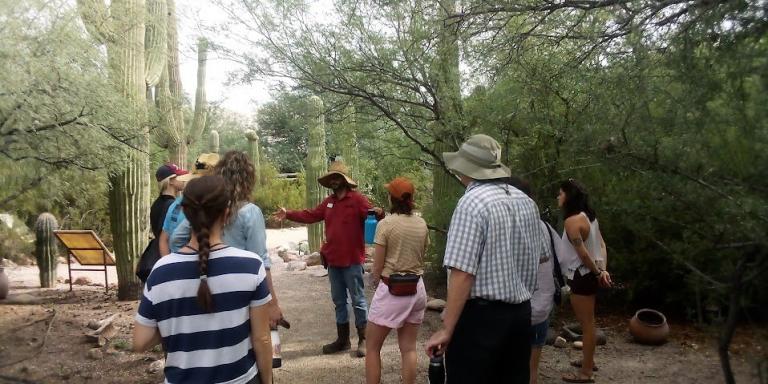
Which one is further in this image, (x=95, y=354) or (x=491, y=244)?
(x=95, y=354)

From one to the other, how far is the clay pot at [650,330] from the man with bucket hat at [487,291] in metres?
3.63

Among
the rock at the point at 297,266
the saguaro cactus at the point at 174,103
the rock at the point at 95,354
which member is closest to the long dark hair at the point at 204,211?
the rock at the point at 95,354

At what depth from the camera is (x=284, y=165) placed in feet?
120

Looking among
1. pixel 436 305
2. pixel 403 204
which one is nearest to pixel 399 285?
pixel 403 204

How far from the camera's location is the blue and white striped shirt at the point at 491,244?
8.34 feet

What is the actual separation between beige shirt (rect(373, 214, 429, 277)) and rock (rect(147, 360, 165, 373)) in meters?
2.35

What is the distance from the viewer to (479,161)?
2.81 meters

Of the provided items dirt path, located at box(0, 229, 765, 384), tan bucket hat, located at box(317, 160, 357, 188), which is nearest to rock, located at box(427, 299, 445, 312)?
dirt path, located at box(0, 229, 765, 384)

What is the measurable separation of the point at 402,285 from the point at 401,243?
15.1 inches

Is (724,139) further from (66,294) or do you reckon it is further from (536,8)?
(66,294)

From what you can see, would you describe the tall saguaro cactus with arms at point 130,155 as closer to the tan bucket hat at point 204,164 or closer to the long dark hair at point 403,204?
the tan bucket hat at point 204,164

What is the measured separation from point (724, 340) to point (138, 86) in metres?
7.71

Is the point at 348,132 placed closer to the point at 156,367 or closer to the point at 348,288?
the point at 348,288

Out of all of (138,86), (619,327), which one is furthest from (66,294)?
(619,327)
